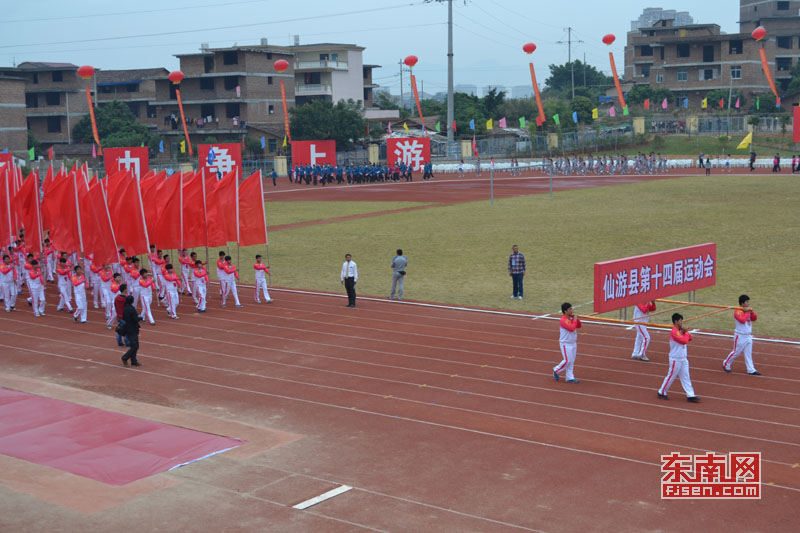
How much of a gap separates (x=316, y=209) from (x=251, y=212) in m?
22.2

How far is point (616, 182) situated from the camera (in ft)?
179

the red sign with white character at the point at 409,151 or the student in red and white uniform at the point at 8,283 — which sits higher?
the red sign with white character at the point at 409,151

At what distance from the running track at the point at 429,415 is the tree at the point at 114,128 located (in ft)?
170

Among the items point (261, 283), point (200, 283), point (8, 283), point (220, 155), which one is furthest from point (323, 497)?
point (220, 155)

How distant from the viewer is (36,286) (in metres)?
20.9

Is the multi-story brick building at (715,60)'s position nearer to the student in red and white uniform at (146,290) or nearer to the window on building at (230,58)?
the window on building at (230,58)

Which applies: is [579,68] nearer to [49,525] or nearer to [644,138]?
[644,138]

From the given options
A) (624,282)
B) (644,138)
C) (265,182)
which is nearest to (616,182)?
(644,138)

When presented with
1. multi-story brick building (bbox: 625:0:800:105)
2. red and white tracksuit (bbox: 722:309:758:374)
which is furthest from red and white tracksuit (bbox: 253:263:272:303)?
multi-story brick building (bbox: 625:0:800:105)

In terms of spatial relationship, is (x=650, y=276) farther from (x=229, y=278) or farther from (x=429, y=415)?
(x=229, y=278)

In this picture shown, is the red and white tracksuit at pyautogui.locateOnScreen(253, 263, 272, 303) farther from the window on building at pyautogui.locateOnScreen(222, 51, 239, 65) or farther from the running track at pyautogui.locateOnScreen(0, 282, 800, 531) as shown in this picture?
the window on building at pyautogui.locateOnScreen(222, 51, 239, 65)

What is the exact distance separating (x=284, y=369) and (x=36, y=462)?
5.33 meters

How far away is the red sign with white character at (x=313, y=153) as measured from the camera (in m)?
63.0

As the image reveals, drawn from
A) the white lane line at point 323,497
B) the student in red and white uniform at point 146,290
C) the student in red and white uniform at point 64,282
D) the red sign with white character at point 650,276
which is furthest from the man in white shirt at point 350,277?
the white lane line at point 323,497
